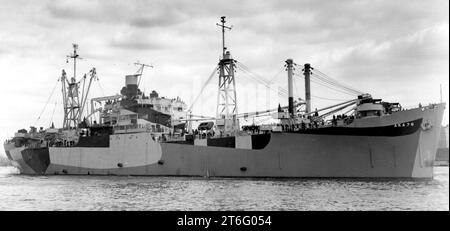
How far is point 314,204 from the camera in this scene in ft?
62.7

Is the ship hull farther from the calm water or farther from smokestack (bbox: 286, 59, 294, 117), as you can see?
smokestack (bbox: 286, 59, 294, 117)

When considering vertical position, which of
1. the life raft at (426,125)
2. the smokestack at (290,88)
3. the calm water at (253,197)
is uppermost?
the smokestack at (290,88)

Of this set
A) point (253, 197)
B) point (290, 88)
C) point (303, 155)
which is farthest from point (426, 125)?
point (253, 197)

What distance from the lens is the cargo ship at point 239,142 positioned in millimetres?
28906

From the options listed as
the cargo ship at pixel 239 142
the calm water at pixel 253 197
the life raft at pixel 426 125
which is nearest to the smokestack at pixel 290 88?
the cargo ship at pixel 239 142

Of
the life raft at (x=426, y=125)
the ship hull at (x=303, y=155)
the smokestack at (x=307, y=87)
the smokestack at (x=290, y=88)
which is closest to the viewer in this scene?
the life raft at (x=426, y=125)

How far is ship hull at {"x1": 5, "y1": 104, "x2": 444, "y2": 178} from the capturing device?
2878 cm

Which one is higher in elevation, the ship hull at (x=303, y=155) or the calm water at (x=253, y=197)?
the ship hull at (x=303, y=155)

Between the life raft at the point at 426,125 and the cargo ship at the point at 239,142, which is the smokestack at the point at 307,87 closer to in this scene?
the cargo ship at the point at 239,142

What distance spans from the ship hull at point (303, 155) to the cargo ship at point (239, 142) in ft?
0.21

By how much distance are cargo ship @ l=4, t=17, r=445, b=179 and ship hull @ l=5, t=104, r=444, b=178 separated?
63 millimetres

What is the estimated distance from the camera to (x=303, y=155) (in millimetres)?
30953

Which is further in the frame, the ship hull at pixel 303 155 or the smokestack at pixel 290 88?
the smokestack at pixel 290 88
